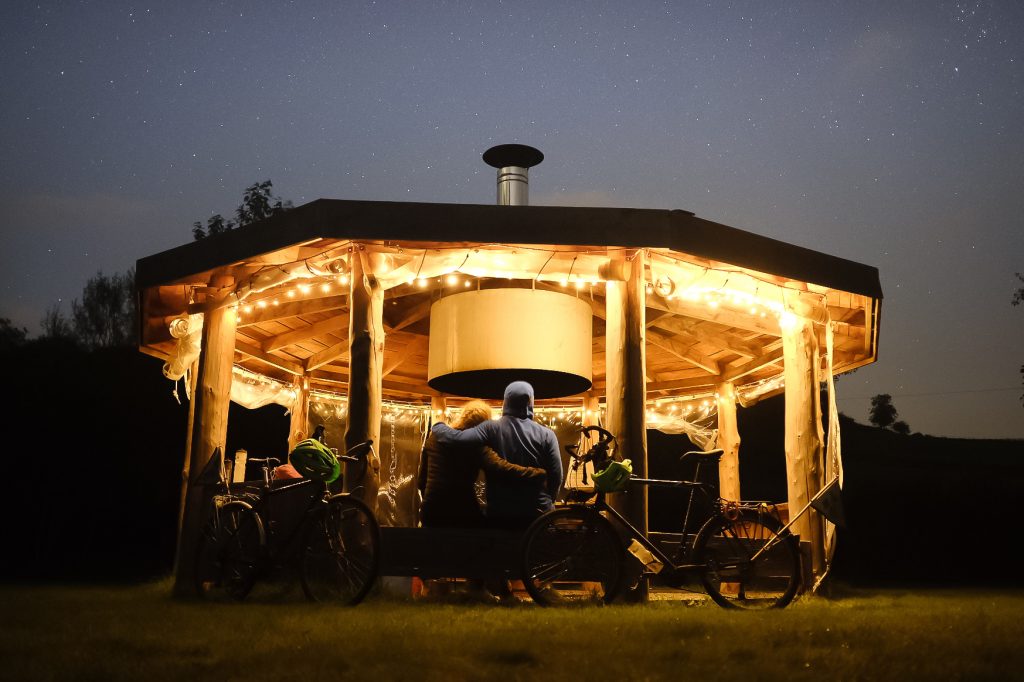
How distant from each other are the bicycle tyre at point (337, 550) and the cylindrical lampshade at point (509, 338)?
2.62 meters

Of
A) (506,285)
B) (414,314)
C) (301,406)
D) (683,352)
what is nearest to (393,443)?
(301,406)

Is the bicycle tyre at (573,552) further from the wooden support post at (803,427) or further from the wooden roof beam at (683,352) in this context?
the wooden roof beam at (683,352)

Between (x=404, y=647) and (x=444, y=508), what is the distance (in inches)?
105

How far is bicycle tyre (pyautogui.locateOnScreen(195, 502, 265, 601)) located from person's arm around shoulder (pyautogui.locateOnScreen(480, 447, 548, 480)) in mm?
1546

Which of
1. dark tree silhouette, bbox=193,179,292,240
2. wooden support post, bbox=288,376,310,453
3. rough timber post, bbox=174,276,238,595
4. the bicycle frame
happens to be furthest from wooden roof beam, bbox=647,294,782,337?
dark tree silhouette, bbox=193,179,292,240

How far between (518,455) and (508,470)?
159 mm

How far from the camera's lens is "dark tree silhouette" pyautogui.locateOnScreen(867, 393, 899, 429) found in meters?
61.8

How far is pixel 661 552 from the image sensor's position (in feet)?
20.8

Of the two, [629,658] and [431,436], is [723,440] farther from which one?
[629,658]

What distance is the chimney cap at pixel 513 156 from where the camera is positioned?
998 centimetres

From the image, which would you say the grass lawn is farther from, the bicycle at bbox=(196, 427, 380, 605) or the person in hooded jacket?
the person in hooded jacket

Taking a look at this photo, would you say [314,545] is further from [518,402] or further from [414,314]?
[414,314]

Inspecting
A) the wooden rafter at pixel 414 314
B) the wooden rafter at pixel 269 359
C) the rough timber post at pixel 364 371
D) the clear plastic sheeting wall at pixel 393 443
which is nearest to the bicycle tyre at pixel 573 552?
the rough timber post at pixel 364 371

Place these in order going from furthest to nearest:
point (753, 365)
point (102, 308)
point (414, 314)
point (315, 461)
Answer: point (102, 308) < point (753, 365) < point (414, 314) < point (315, 461)
